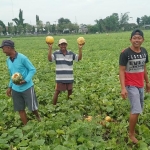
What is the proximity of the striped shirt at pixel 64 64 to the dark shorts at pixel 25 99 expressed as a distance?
1.19 m

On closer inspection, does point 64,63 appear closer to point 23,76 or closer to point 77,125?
point 23,76

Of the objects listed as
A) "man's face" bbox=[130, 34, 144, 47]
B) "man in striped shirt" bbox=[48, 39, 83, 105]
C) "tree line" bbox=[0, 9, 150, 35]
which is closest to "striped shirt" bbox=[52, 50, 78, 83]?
"man in striped shirt" bbox=[48, 39, 83, 105]

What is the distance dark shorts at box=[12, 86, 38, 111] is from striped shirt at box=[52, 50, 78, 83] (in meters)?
1.19

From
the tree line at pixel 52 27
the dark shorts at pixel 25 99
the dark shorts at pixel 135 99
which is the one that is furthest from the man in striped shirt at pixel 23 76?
the tree line at pixel 52 27

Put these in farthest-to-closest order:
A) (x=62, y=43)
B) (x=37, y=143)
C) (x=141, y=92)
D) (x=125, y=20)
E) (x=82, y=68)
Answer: (x=125, y=20) → (x=82, y=68) → (x=62, y=43) → (x=141, y=92) → (x=37, y=143)

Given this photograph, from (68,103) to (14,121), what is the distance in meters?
1.28

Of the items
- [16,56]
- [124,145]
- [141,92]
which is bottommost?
[124,145]

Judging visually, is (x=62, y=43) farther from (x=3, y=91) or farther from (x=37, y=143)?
(x=3, y=91)

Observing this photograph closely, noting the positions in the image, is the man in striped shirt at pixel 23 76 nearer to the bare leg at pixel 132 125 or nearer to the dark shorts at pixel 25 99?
the dark shorts at pixel 25 99

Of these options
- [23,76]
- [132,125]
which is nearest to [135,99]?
[132,125]

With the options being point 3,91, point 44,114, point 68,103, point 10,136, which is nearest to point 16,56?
point 10,136

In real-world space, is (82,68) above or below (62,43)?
below

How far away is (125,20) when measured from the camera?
136m

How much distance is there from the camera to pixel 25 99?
460 centimetres
